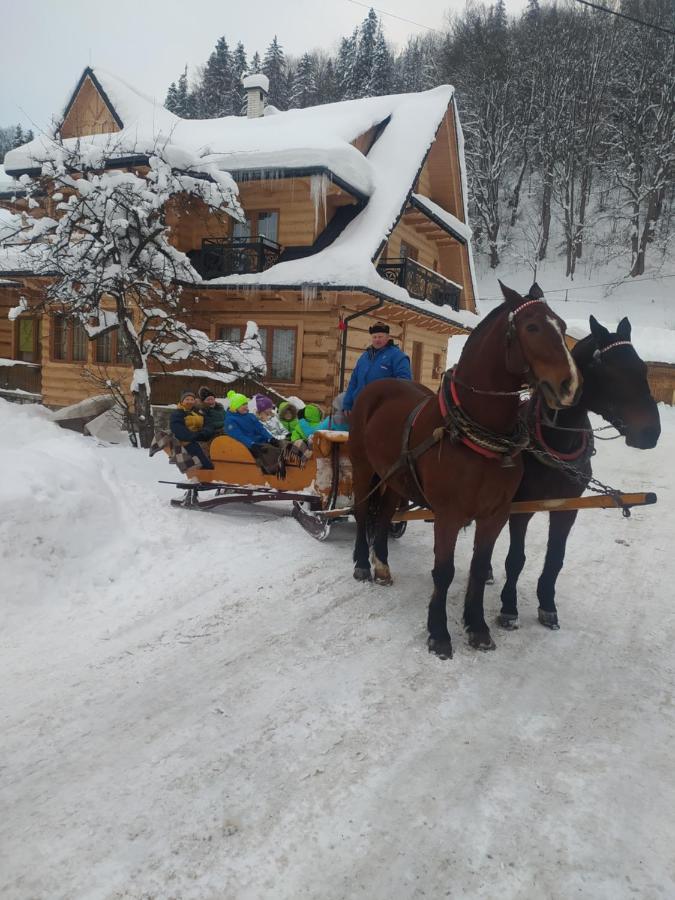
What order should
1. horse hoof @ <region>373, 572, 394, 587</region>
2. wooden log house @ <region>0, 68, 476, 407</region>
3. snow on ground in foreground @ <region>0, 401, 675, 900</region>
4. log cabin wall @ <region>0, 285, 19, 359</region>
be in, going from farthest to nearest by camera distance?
1. log cabin wall @ <region>0, 285, 19, 359</region>
2. wooden log house @ <region>0, 68, 476, 407</region>
3. horse hoof @ <region>373, 572, 394, 587</region>
4. snow on ground in foreground @ <region>0, 401, 675, 900</region>

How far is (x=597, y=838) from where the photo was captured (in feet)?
6.72

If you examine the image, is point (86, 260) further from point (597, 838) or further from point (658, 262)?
point (658, 262)

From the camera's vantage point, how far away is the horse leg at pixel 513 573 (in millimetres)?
3873

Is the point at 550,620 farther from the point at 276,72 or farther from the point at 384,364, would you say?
the point at 276,72

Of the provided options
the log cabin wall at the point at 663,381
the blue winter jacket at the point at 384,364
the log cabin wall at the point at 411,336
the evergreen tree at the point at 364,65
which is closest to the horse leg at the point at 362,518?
the blue winter jacket at the point at 384,364

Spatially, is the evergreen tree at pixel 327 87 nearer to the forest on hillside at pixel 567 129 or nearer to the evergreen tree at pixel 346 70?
the evergreen tree at pixel 346 70

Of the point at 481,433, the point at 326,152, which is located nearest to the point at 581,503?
the point at 481,433

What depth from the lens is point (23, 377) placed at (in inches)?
596

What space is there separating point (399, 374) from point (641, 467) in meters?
8.02

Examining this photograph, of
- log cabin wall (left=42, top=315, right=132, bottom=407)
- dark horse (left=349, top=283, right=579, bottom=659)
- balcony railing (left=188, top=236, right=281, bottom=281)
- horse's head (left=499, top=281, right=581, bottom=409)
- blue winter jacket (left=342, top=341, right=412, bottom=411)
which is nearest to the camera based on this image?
horse's head (left=499, top=281, right=581, bottom=409)

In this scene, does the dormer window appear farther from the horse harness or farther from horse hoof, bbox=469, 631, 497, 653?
horse hoof, bbox=469, 631, 497, 653

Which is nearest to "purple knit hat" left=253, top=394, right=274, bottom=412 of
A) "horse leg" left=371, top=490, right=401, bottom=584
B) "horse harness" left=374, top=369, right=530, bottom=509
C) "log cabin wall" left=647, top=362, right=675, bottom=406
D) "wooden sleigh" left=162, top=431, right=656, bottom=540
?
"wooden sleigh" left=162, top=431, right=656, bottom=540

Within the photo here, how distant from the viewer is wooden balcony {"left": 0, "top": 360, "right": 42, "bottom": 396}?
590 inches

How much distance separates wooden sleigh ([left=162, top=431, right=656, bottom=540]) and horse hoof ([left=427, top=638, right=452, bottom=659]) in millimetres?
1784
